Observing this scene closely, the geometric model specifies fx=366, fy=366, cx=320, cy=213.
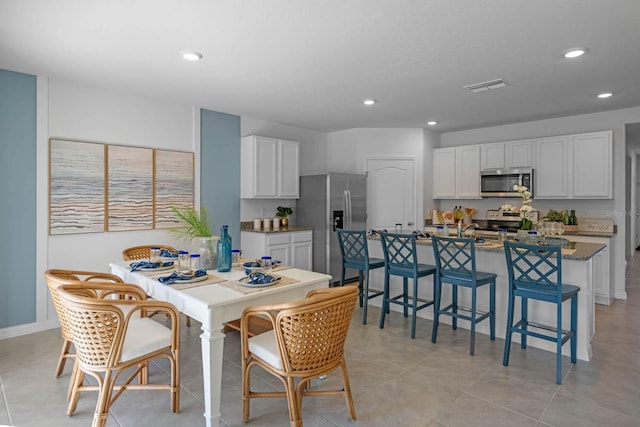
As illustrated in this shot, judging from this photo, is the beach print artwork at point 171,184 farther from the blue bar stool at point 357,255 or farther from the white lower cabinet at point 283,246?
the blue bar stool at point 357,255

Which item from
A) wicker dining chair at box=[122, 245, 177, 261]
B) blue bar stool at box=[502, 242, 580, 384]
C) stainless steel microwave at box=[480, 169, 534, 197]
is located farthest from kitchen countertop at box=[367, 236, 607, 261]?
wicker dining chair at box=[122, 245, 177, 261]

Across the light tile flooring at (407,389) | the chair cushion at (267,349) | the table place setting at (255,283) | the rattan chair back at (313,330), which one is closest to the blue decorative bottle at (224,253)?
the table place setting at (255,283)

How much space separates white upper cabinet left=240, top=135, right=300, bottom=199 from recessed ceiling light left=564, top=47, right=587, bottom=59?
348 cm

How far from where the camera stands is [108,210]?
13.1ft

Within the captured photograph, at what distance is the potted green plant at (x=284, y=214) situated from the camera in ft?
18.0

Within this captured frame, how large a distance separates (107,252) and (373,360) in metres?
3.06

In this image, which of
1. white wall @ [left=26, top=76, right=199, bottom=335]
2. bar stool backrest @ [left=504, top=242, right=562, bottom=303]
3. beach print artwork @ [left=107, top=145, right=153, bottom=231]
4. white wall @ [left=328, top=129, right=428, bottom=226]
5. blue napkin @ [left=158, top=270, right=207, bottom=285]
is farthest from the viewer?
white wall @ [left=328, top=129, right=428, bottom=226]

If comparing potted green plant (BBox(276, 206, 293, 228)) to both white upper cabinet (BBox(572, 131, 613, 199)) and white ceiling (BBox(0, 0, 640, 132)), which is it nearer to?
white ceiling (BBox(0, 0, 640, 132))

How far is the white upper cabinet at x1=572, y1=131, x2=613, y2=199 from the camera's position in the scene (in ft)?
15.5

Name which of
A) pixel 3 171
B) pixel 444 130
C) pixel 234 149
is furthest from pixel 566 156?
pixel 3 171

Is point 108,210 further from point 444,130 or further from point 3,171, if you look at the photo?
point 444,130

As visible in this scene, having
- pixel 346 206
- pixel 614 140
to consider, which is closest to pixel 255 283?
pixel 346 206

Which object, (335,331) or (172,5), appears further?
(172,5)

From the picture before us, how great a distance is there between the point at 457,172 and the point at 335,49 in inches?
153
